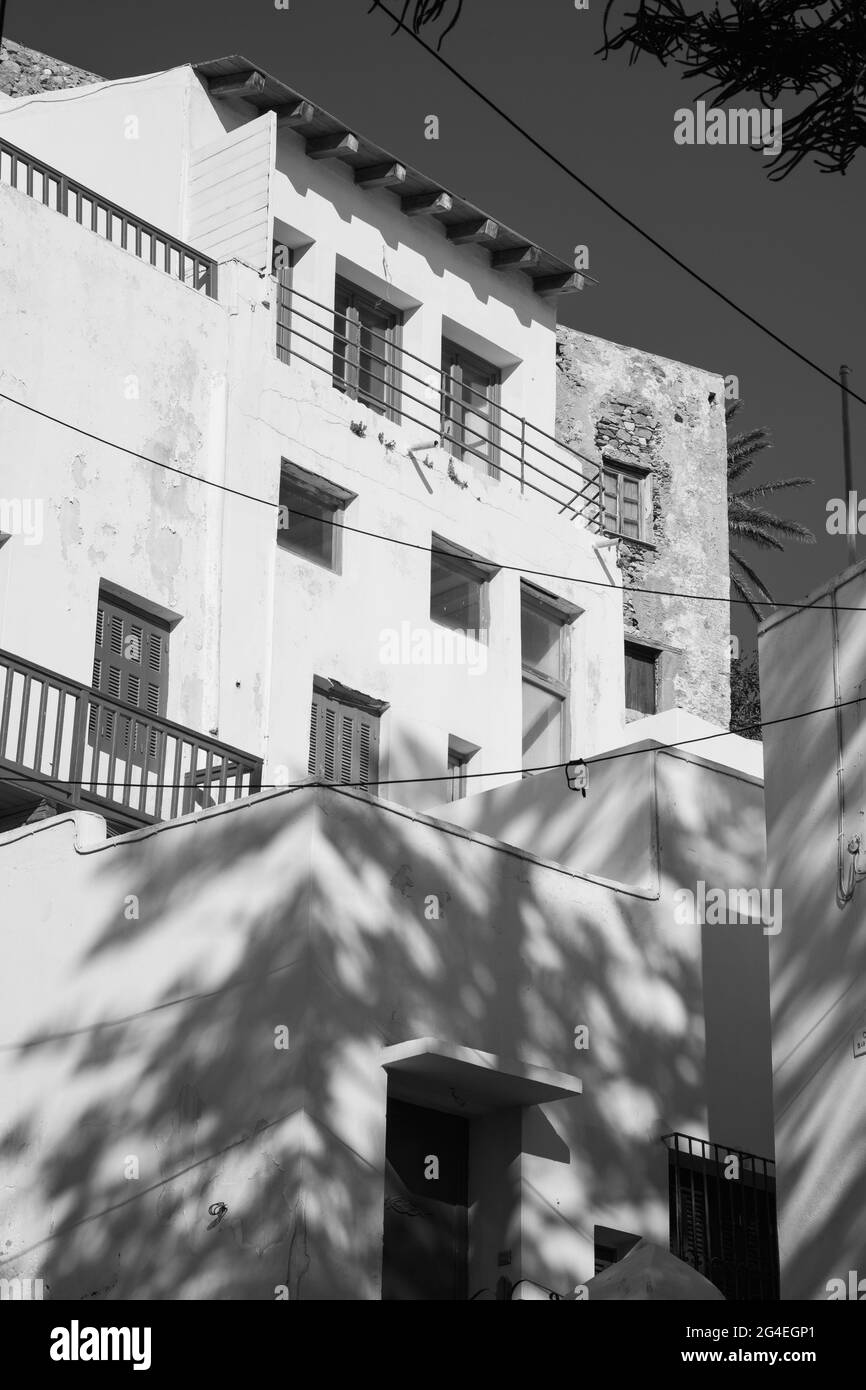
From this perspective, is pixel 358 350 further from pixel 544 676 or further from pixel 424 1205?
pixel 424 1205

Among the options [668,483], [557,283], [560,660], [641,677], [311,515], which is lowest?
[560,660]

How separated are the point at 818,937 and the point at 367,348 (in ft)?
46.6

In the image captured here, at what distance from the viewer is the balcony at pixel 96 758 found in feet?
63.1

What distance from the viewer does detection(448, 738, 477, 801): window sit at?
25703 mm

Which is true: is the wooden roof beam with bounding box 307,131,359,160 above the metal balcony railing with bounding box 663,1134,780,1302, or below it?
above

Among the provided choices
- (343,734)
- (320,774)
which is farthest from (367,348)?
(320,774)

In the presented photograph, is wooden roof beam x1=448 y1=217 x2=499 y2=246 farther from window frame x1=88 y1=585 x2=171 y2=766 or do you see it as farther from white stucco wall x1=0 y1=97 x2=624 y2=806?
window frame x1=88 y1=585 x2=171 y2=766

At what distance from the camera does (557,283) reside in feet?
101

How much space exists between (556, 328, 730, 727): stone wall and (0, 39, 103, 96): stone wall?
27.8 feet

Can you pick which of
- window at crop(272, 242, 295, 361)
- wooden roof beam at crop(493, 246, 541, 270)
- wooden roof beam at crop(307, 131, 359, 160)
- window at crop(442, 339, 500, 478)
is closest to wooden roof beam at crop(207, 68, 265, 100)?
wooden roof beam at crop(307, 131, 359, 160)

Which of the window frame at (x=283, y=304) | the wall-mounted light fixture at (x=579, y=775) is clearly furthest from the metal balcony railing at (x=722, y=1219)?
the window frame at (x=283, y=304)

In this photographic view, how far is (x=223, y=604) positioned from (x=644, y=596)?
1284 cm

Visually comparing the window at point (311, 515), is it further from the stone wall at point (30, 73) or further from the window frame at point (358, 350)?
the stone wall at point (30, 73)

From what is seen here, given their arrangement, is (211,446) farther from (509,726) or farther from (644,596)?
(644,596)
